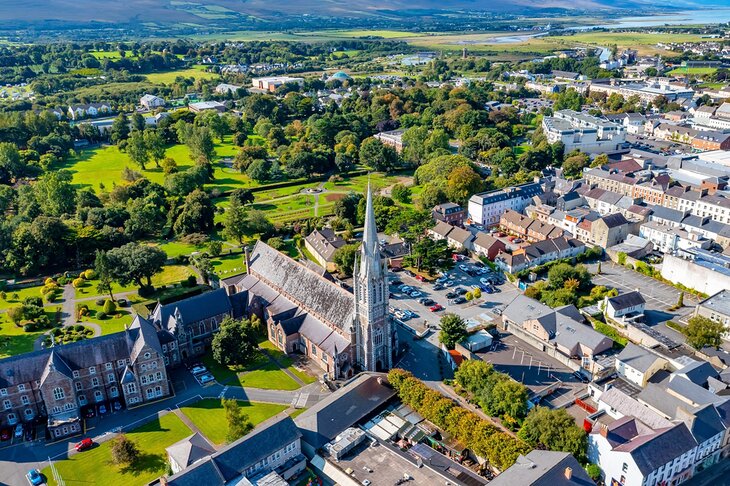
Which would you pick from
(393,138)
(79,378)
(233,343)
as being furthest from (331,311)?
(393,138)

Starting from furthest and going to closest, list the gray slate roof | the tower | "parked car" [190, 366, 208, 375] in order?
"parked car" [190, 366, 208, 375]
the gray slate roof
the tower

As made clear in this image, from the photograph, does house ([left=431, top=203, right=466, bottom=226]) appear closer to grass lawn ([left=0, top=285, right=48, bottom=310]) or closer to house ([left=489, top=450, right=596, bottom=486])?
house ([left=489, top=450, right=596, bottom=486])

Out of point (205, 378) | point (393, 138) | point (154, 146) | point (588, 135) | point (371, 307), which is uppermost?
point (154, 146)

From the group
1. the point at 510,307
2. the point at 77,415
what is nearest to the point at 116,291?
the point at 77,415

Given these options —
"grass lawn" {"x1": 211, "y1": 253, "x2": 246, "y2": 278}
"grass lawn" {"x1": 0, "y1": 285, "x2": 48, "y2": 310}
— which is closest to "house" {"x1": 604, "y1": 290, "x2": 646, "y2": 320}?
"grass lawn" {"x1": 211, "y1": 253, "x2": 246, "y2": 278}

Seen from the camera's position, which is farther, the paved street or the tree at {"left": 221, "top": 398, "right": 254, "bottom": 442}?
the tree at {"left": 221, "top": 398, "right": 254, "bottom": 442}

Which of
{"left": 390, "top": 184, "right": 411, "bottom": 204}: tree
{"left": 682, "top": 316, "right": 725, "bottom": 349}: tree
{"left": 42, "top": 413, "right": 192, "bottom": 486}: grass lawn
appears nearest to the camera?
{"left": 42, "top": 413, "right": 192, "bottom": 486}: grass lawn

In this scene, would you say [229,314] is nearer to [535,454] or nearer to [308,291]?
[308,291]

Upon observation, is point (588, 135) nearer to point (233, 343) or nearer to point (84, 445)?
point (233, 343)
